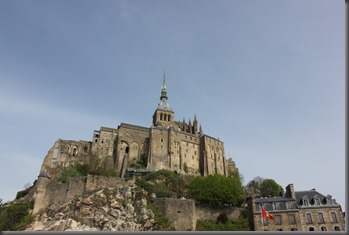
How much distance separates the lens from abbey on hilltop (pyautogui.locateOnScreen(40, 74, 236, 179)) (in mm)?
61469

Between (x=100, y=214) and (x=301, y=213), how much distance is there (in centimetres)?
2073

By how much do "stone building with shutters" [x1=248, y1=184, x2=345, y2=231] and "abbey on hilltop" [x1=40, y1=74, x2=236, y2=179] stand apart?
1212 inches

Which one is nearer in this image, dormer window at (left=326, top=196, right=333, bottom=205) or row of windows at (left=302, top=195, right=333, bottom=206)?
dormer window at (left=326, top=196, right=333, bottom=205)

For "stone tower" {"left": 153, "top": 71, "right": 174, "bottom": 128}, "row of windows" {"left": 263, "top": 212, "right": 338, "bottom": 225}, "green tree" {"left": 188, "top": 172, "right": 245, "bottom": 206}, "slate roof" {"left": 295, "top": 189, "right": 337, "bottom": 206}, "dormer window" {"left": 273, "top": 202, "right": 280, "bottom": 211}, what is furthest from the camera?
"stone tower" {"left": 153, "top": 71, "right": 174, "bottom": 128}

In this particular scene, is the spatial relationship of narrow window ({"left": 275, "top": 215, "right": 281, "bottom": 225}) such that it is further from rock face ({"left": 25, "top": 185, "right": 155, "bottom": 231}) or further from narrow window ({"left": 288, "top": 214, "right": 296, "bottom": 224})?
rock face ({"left": 25, "top": 185, "right": 155, "bottom": 231})

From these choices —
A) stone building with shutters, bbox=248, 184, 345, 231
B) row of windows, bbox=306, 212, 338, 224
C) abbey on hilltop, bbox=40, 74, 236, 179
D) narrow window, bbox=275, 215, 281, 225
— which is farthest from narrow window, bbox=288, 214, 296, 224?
abbey on hilltop, bbox=40, 74, 236, 179

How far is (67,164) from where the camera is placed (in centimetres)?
6034

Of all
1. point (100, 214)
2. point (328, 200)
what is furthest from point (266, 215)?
point (100, 214)

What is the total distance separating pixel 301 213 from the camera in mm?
31266

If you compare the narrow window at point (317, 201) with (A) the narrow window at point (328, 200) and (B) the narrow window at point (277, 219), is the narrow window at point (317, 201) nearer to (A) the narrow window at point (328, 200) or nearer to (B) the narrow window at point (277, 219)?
(A) the narrow window at point (328, 200)

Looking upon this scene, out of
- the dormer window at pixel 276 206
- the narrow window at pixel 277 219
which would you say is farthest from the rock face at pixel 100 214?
the dormer window at pixel 276 206

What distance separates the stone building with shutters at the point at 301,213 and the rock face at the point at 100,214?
40.9ft

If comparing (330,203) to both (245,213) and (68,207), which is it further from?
(68,207)

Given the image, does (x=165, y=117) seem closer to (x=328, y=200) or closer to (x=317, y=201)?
(x=317, y=201)
